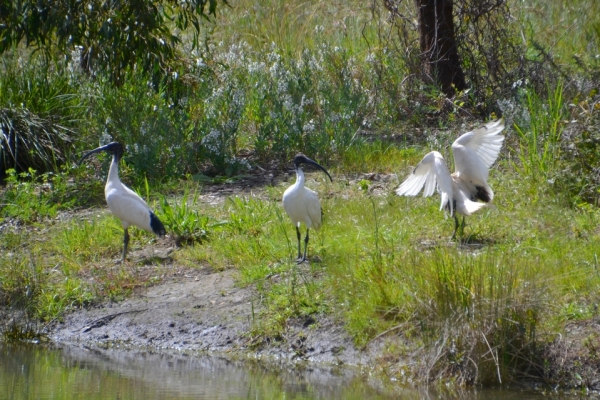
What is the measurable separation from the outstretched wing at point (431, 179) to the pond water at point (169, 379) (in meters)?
2.34

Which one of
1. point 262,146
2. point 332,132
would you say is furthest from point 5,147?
point 332,132

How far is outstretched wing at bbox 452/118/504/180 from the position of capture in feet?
28.6

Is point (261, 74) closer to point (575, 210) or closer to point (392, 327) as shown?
point (575, 210)

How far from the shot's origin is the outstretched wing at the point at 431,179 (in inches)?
328

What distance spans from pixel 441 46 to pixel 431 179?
13.2 feet

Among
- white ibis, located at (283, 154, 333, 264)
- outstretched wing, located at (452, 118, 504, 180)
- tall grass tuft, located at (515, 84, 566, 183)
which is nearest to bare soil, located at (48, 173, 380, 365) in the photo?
white ibis, located at (283, 154, 333, 264)

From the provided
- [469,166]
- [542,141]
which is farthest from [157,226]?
[542,141]

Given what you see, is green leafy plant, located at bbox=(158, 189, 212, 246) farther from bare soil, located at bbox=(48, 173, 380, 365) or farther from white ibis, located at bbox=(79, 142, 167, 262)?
bare soil, located at bbox=(48, 173, 380, 365)

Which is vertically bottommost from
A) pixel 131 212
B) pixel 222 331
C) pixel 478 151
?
pixel 222 331

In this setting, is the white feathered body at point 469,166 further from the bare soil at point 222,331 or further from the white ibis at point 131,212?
the white ibis at point 131,212

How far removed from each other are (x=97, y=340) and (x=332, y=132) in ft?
15.5

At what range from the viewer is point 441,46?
40.5 ft

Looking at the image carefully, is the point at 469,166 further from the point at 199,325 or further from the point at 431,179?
the point at 199,325

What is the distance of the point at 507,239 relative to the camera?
8367 millimetres
